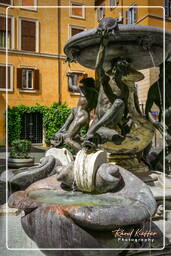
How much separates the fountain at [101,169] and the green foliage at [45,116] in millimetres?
18794

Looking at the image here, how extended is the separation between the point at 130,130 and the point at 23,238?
1.92 meters

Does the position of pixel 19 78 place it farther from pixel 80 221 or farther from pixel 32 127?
pixel 80 221

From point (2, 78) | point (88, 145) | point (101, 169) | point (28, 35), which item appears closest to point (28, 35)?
point (28, 35)

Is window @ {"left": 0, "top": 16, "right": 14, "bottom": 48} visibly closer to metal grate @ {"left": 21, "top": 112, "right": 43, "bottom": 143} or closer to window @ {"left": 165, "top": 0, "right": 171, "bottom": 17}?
metal grate @ {"left": 21, "top": 112, "right": 43, "bottom": 143}

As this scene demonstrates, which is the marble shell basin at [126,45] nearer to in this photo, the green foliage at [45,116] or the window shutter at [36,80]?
the green foliage at [45,116]

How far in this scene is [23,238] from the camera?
3.17 meters

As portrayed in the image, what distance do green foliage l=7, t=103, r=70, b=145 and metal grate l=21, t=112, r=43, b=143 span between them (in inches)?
15.5

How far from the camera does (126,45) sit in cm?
391

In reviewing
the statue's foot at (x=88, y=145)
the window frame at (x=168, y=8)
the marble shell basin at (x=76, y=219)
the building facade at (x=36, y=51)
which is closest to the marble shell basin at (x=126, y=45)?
the statue's foot at (x=88, y=145)

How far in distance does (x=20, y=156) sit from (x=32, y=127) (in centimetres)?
1353

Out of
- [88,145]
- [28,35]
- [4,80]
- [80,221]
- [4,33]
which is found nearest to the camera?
[80,221]

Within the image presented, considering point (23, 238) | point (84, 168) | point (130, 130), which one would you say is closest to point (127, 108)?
point (130, 130)

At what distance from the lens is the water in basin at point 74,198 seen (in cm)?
277

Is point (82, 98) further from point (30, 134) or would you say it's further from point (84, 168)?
point (30, 134)
